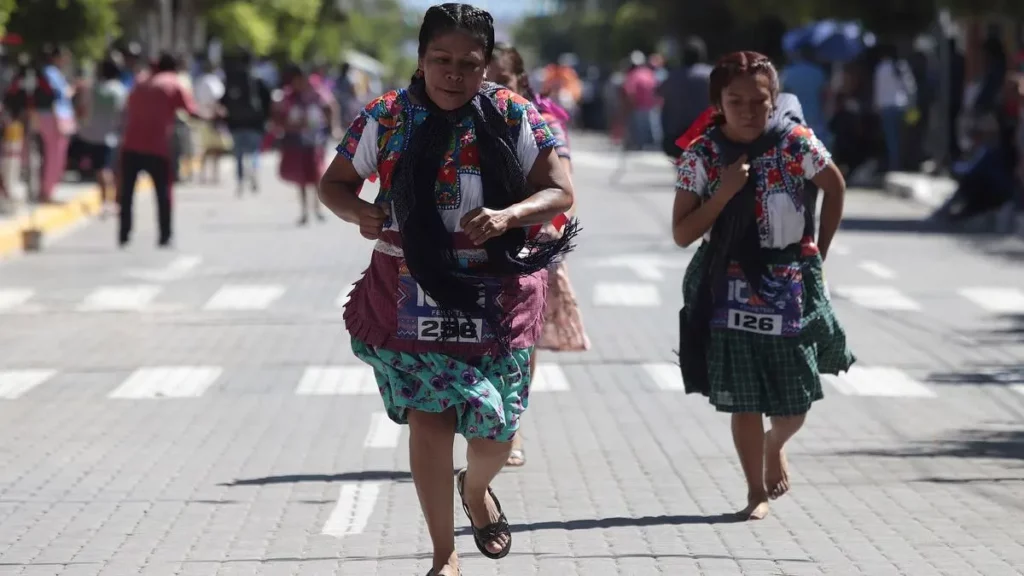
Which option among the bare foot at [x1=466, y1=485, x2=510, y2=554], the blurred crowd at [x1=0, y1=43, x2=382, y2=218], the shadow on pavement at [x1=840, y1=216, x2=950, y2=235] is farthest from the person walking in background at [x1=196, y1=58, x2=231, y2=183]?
the bare foot at [x1=466, y1=485, x2=510, y2=554]

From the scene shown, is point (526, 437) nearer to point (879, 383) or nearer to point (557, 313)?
point (557, 313)

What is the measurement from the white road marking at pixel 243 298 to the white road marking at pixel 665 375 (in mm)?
4095

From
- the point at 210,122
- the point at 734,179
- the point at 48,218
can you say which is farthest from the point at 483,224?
the point at 210,122

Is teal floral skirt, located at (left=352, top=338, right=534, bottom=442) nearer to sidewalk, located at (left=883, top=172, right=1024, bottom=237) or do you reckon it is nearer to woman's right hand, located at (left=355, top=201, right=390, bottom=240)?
woman's right hand, located at (left=355, top=201, right=390, bottom=240)

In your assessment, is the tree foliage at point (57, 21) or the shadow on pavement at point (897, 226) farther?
the tree foliage at point (57, 21)

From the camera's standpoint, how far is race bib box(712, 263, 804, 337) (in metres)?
7.61

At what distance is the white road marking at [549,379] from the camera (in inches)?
453

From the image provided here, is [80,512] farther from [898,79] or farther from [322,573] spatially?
[898,79]

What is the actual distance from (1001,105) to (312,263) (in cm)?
735

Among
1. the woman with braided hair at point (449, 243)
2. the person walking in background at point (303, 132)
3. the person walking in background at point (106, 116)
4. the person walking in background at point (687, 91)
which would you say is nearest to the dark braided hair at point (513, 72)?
the woman with braided hair at point (449, 243)

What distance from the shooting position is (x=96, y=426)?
10203mm

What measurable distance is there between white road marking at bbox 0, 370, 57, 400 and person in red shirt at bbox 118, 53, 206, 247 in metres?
7.36

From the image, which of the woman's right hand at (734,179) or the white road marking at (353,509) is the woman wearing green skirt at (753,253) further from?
the white road marking at (353,509)

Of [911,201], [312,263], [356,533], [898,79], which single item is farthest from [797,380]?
[898,79]
